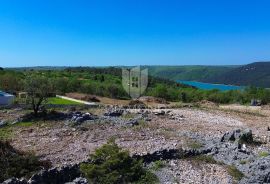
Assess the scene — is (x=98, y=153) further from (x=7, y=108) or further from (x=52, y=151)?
(x=7, y=108)

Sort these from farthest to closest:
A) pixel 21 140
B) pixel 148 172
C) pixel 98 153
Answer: pixel 21 140
pixel 148 172
pixel 98 153

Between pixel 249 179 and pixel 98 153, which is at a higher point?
pixel 98 153

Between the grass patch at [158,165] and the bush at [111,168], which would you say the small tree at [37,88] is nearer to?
the grass patch at [158,165]

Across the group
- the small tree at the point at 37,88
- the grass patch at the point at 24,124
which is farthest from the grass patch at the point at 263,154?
the small tree at the point at 37,88

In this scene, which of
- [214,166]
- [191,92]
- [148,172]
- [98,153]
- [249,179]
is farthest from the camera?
[191,92]

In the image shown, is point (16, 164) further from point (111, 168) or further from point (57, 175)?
point (111, 168)

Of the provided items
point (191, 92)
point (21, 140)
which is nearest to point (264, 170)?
point (21, 140)

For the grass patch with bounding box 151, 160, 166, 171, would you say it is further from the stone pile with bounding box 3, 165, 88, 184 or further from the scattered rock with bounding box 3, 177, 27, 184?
the scattered rock with bounding box 3, 177, 27, 184
